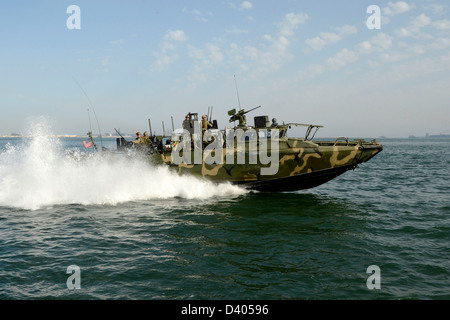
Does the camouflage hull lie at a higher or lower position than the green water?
higher

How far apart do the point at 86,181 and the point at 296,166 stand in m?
10.5

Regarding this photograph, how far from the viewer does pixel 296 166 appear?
14.3 meters

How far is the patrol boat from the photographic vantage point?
46.1 feet

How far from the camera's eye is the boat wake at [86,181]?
46.3 ft

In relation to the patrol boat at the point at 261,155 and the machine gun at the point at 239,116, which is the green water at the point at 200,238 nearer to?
the patrol boat at the point at 261,155

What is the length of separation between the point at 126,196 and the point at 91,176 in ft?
7.93
